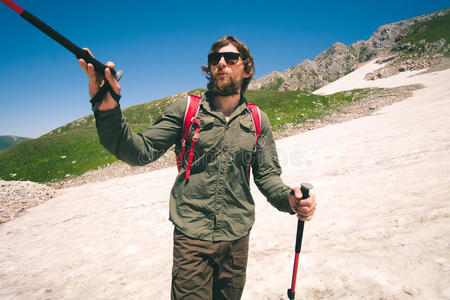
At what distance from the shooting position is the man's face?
2.76 meters

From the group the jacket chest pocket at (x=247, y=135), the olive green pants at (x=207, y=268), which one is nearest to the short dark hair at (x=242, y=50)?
the jacket chest pocket at (x=247, y=135)

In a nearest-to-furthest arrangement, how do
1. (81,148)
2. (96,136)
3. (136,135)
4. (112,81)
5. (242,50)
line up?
(112,81)
(136,135)
(242,50)
(81,148)
(96,136)

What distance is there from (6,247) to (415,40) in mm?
99828

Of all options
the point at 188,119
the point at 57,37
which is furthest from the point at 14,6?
the point at 188,119

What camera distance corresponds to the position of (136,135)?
2.17 meters

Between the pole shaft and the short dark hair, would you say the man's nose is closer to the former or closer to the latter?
the short dark hair

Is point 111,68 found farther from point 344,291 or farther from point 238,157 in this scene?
point 344,291

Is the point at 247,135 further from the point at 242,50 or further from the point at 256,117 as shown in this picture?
the point at 242,50

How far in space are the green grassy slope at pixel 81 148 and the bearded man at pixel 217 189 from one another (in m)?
23.3

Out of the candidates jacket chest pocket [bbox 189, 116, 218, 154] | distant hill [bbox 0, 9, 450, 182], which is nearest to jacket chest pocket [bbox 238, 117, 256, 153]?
jacket chest pocket [bbox 189, 116, 218, 154]

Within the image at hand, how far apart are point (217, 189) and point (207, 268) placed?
0.99 metres

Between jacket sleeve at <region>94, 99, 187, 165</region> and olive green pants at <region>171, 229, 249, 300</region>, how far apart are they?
1124 millimetres

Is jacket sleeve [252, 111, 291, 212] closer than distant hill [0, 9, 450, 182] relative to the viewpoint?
Yes

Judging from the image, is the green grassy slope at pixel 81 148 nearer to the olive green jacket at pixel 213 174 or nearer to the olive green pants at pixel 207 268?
the olive green jacket at pixel 213 174
